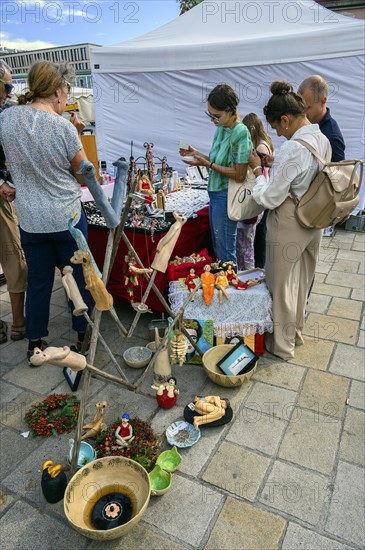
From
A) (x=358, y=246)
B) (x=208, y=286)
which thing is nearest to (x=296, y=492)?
(x=208, y=286)

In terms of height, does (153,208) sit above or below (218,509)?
above

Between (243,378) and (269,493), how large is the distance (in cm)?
75

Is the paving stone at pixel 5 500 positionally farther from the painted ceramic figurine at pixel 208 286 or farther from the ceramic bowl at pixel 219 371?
the painted ceramic figurine at pixel 208 286

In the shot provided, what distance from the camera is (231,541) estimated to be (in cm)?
164

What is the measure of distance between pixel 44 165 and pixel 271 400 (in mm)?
1984

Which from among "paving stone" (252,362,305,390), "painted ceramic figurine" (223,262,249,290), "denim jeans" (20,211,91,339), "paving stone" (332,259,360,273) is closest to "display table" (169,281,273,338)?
"painted ceramic figurine" (223,262,249,290)

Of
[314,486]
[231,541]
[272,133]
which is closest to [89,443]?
[231,541]

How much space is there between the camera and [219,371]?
8.52 feet

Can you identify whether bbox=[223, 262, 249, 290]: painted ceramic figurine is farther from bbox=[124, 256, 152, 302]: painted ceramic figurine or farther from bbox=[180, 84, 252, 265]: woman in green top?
bbox=[124, 256, 152, 302]: painted ceramic figurine

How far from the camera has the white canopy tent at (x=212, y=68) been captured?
5086mm

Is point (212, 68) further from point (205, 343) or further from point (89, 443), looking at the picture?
point (89, 443)

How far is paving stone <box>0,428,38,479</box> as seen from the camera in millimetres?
2033

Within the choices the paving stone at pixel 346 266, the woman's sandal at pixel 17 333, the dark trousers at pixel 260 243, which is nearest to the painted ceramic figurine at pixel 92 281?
the woman's sandal at pixel 17 333

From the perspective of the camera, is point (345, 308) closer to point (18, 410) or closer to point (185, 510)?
point (185, 510)
